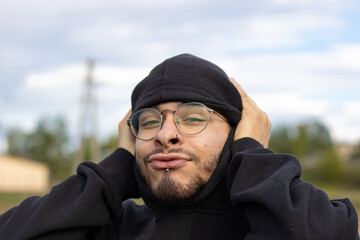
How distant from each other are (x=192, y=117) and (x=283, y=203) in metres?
0.77

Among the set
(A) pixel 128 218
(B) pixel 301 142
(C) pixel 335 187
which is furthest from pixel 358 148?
(A) pixel 128 218

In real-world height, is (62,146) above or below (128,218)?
below

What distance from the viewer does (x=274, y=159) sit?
227cm

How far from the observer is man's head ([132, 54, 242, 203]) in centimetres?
247

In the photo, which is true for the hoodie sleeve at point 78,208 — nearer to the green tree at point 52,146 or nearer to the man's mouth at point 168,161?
the man's mouth at point 168,161

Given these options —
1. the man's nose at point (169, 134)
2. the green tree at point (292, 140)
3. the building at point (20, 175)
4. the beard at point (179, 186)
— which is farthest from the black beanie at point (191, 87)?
the green tree at point (292, 140)

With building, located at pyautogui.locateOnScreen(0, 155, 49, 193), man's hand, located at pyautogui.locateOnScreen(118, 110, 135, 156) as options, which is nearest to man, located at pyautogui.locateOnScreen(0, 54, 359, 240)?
man's hand, located at pyautogui.locateOnScreen(118, 110, 135, 156)

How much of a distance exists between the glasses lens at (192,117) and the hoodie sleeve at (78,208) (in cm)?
50

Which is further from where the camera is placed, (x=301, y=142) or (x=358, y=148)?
(x=358, y=148)

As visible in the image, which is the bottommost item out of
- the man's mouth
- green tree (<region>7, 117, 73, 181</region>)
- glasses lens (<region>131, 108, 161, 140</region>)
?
green tree (<region>7, 117, 73, 181</region>)

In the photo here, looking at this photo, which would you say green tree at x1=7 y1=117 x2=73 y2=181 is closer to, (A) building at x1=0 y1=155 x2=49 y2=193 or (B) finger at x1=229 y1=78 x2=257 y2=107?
(A) building at x1=0 y1=155 x2=49 y2=193

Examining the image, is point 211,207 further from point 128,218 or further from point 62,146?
point 62,146

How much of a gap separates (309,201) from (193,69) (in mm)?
1026

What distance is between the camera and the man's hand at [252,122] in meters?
2.59
